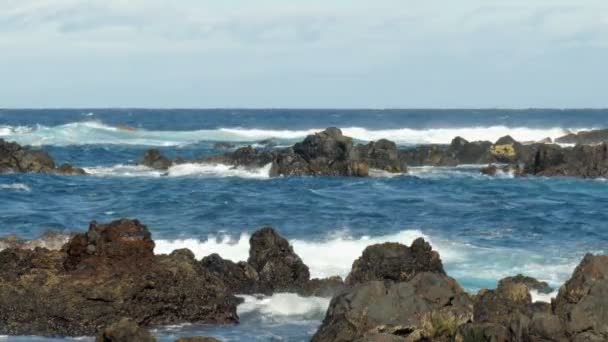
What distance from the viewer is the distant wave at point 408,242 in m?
19.3

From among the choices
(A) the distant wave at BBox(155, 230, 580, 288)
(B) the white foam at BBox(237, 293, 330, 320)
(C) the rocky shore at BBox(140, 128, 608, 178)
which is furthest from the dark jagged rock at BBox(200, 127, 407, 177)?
(B) the white foam at BBox(237, 293, 330, 320)

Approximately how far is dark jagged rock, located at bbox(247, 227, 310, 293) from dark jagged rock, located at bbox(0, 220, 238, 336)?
5.53 feet

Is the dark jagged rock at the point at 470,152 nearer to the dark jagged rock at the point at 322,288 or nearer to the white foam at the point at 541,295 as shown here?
the white foam at the point at 541,295

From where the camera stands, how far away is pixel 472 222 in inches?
1065

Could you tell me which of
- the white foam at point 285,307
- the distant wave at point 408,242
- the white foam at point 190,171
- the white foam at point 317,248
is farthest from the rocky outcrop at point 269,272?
the white foam at point 190,171

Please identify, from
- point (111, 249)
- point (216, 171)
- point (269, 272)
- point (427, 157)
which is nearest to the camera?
point (111, 249)

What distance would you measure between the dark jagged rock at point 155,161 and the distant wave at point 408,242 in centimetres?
2219

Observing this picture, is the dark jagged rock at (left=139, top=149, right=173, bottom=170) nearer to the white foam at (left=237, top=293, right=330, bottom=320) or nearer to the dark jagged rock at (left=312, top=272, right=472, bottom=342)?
the white foam at (left=237, top=293, right=330, bottom=320)

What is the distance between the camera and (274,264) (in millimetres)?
17312

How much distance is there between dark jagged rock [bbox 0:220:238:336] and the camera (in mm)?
14211

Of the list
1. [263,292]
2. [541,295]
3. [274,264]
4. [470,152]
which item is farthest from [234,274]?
[470,152]

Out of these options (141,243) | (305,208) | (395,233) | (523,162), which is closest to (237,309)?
(141,243)

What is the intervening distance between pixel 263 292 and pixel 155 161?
30.2 metres

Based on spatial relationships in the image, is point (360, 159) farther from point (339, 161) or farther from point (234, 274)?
point (234, 274)
